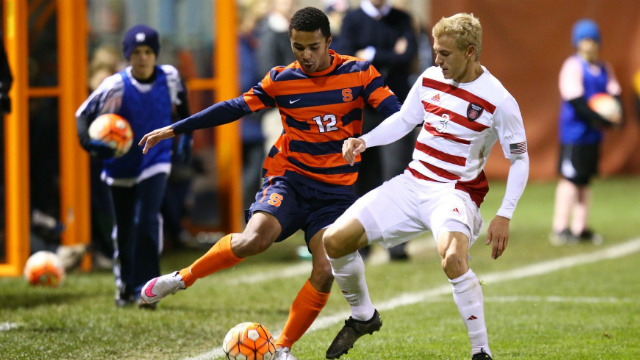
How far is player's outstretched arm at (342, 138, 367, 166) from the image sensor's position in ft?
17.2

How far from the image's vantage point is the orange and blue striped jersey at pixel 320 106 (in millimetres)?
5680

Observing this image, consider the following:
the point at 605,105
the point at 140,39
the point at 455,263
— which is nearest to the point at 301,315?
the point at 455,263

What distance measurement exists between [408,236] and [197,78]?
5.76 metres

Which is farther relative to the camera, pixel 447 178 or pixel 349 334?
pixel 349 334

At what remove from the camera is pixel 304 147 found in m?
5.73

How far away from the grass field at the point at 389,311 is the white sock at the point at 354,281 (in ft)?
0.93

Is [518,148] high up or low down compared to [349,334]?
up

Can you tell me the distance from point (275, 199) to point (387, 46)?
14.9 ft

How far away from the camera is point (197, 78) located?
10.8 m

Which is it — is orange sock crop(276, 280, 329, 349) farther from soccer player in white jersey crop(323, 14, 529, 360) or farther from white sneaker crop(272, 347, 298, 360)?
soccer player in white jersey crop(323, 14, 529, 360)

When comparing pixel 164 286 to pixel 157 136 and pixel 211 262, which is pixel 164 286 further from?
pixel 157 136

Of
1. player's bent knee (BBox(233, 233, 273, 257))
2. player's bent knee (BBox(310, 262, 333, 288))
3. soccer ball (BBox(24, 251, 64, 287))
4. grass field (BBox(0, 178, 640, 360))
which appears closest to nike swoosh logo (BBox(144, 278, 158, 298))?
grass field (BBox(0, 178, 640, 360))

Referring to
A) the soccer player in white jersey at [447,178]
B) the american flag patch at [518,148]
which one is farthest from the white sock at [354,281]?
the american flag patch at [518,148]

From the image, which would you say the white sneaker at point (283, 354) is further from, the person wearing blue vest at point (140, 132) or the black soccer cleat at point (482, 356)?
the person wearing blue vest at point (140, 132)
